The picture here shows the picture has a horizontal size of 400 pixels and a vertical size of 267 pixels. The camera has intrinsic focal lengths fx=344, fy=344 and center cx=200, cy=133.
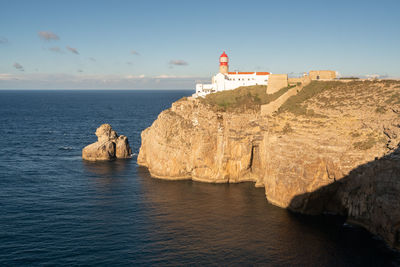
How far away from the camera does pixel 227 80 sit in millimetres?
89000

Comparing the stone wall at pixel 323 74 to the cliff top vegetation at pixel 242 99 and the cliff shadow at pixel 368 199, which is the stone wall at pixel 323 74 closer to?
the cliff top vegetation at pixel 242 99

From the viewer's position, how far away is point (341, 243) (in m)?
39.0

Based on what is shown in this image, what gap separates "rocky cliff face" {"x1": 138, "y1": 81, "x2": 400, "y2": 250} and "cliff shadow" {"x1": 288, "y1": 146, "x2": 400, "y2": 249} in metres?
0.11

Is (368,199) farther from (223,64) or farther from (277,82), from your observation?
(223,64)

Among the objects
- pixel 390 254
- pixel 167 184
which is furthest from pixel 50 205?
pixel 390 254

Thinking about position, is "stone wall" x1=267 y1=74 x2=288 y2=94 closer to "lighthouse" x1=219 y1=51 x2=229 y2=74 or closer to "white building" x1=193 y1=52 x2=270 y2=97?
Result: "white building" x1=193 y1=52 x2=270 y2=97

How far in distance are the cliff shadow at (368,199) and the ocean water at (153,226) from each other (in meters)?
1.61

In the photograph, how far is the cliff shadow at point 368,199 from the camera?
120 feet

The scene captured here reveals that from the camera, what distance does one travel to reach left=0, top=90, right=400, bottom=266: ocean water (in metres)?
35.8

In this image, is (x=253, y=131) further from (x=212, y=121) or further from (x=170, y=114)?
(x=170, y=114)

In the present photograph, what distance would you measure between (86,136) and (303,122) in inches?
2924

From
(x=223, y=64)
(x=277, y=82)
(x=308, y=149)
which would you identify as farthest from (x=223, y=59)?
(x=308, y=149)

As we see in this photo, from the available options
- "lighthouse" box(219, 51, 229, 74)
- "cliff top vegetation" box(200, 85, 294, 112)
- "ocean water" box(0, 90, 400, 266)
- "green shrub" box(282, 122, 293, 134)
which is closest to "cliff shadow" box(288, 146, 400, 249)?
"ocean water" box(0, 90, 400, 266)

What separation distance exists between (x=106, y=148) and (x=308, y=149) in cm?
4875
